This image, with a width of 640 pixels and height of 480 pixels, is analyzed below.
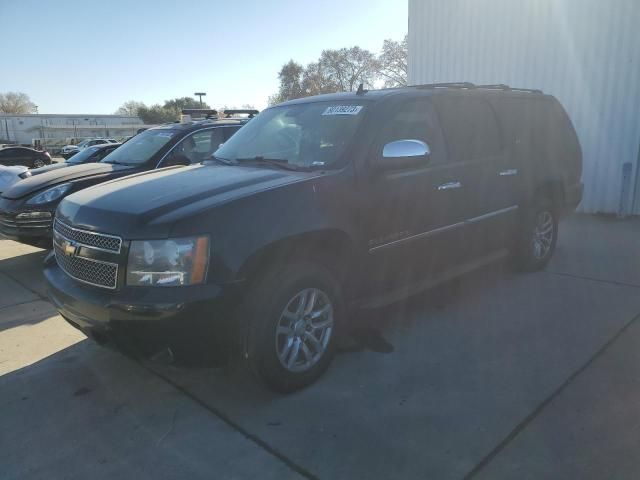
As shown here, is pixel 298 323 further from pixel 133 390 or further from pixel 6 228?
pixel 6 228

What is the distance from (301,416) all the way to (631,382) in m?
2.15

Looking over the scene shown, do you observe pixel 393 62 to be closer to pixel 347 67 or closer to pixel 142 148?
pixel 347 67

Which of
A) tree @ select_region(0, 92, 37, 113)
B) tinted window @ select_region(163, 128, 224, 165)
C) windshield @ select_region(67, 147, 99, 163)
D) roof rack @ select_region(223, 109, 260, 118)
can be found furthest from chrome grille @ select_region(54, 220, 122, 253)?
tree @ select_region(0, 92, 37, 113)

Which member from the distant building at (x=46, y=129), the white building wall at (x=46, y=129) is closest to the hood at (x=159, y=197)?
the distant building at (x=46, y=129)

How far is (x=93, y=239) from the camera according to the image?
10.0 ft

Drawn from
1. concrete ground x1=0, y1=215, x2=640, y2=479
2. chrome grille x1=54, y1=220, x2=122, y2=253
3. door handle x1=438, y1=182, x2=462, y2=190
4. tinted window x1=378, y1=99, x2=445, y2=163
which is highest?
tinted window x1=378, y1=99, x2=445, y2=163

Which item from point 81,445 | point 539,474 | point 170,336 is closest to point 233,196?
point 170,336

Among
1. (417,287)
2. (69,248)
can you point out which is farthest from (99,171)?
(417,287)

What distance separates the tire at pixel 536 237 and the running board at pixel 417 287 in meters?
0.57

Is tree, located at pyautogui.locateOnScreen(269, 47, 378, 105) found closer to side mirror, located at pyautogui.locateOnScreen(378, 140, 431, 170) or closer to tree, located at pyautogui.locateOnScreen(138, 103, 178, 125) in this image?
tree, located at pyautogui.locateOnScreen(138, 103, 178, 125)

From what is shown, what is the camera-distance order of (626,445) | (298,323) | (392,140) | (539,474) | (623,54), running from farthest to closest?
(623,54), (392,140), (298,323), (626,445), (539,474)

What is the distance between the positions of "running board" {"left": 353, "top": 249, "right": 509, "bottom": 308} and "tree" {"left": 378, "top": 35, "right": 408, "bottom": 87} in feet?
140

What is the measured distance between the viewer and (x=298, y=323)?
3.24 metres

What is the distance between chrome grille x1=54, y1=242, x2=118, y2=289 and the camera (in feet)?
9.55
